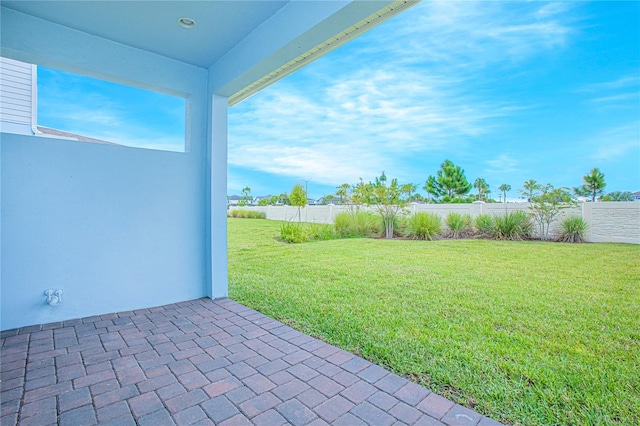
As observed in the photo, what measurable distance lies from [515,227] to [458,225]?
1576 millimetres

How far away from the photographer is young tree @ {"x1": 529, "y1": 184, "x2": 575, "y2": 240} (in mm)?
8742

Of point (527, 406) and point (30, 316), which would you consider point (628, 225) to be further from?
point (30, 316)

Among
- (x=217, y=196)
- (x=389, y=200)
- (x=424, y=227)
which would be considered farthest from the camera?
(x=389, y=200)

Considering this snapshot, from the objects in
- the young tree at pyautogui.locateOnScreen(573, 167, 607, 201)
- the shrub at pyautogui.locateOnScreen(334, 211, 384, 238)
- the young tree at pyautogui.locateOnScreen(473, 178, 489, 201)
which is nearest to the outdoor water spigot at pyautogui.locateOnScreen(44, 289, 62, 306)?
the shrub at pyautogui.locateOnScreen(334, 211, 384, 238)

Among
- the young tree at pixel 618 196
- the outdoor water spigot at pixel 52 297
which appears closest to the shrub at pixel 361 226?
the young tree at pixel 618 196

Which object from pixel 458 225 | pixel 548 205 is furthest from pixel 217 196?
pixel 548 205

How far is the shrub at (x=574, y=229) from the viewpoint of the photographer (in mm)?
8336

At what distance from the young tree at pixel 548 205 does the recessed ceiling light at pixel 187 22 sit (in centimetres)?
993

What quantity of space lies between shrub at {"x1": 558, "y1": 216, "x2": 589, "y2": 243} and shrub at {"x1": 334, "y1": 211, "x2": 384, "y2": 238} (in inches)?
208

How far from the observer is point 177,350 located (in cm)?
257

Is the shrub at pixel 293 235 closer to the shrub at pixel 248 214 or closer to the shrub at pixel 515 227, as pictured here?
the shrub at pixel 515 227

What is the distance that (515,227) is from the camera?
8.99 meters

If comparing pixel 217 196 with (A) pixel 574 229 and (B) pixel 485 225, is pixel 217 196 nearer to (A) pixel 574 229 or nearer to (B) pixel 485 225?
(B) pixel 485 225

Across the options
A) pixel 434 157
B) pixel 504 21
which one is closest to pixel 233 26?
pixel 504 21
